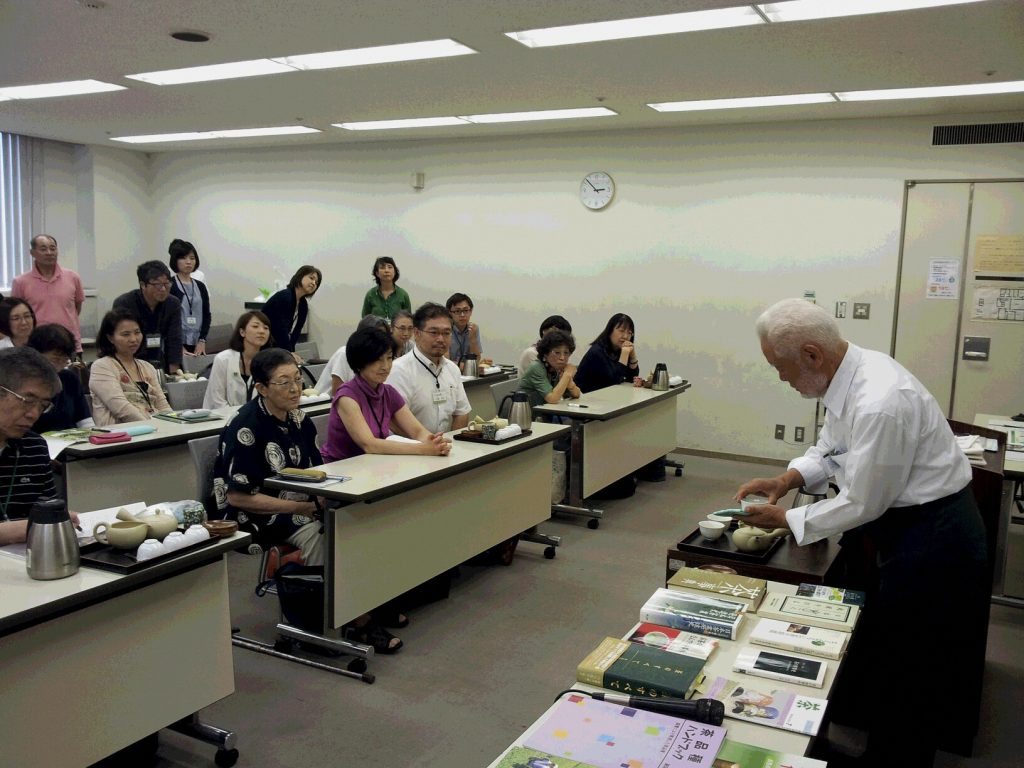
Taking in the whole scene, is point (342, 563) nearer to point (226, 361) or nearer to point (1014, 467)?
point (226, 361)

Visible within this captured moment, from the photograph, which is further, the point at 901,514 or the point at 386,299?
the point at 386,299

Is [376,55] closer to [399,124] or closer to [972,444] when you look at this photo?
[399,124]

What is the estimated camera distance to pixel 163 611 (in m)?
2.51

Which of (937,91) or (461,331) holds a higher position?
(937,91)

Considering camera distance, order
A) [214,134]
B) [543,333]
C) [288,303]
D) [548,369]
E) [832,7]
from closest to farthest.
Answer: [832,7] < [548,369] < [543,333] < [288,303] < [214,134]

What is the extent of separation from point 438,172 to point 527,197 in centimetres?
108

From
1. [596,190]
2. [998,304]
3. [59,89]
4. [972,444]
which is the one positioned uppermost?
[59,89]

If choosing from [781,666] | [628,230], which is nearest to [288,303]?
[628,230]

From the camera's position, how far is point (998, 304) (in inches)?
251

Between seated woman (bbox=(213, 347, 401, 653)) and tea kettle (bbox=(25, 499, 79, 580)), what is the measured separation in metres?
1.18

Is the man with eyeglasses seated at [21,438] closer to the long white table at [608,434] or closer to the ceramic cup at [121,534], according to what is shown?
the ceramic cup at [121,534]

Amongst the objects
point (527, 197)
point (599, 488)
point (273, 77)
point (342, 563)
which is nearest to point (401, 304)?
point (527, 197)

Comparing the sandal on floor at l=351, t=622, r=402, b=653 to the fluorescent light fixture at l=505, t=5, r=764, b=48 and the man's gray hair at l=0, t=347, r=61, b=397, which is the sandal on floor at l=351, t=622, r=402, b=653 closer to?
the man's gray hair at l=0, t=347, r=61, b=397

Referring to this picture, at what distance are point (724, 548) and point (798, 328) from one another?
0.75 metres
